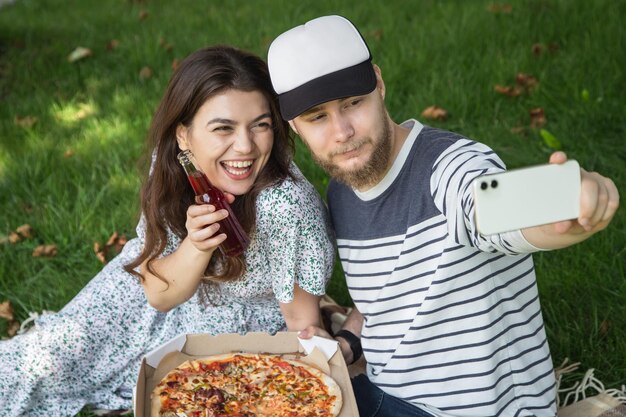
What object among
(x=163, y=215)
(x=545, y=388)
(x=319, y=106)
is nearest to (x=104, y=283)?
(x=163, y=215)

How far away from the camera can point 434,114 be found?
4773mm

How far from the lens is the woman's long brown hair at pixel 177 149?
2682 mm

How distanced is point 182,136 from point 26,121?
2.88 m

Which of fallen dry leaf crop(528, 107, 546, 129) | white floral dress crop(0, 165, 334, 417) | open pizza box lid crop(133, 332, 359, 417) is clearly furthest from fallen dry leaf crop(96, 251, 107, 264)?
fallen dry leaf crop(528, 107, 546, 129)

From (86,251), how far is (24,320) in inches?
20.3

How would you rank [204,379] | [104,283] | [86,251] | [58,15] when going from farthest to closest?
1. [58,15]
2. [86,251]
3. [104,283]
4. [204,379]

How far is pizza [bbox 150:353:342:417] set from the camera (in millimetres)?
2432

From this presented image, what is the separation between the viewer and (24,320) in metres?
3.66

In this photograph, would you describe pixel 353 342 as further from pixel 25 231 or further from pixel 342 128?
pixel 25 231

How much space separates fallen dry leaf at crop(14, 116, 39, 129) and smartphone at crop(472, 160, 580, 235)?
430 cm

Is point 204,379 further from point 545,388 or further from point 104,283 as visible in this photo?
point 545,388

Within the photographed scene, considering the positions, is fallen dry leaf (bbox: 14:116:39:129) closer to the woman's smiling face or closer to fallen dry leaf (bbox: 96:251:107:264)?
fallen dry leaf (bbox: 96:251:107:264)

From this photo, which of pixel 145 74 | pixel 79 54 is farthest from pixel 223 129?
pixel 79 54

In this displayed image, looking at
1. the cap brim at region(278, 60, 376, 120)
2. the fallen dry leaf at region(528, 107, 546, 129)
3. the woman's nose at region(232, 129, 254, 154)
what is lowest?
the fallen dry leaf at region(528, 107, 546, 129)
